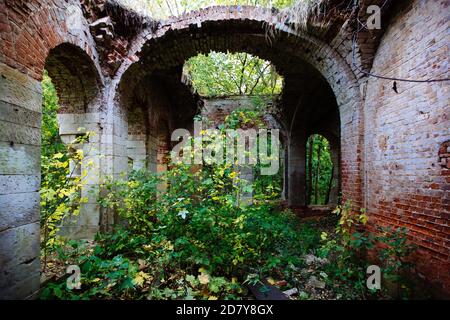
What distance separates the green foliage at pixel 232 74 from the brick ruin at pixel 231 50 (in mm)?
7239

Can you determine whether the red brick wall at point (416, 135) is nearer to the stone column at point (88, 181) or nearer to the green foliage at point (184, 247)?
the green foliage at point (184, 247)

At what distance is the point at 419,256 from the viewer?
328 centimetres

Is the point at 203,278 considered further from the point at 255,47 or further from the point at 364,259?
the point at 255,47

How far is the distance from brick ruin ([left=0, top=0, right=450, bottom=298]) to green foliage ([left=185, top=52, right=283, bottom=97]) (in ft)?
23.7

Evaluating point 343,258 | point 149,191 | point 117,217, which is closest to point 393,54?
point 343,258

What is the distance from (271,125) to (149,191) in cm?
768

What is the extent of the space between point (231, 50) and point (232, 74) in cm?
912

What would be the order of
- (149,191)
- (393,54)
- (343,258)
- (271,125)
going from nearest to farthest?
(393,54) < (343,258) < (149,191) < (271,125)

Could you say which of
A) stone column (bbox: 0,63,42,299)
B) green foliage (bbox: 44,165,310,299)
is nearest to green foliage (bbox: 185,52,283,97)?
green foliage (bbox: 44,165,310,299)

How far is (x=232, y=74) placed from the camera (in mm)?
14602

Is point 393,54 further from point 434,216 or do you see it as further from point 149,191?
point 149,191

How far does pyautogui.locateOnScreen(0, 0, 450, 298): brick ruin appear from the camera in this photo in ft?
9.41

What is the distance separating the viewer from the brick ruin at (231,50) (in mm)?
2867

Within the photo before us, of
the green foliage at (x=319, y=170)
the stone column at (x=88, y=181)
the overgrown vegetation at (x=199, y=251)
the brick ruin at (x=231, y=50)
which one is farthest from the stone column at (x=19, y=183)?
the green foliage at (x=319, y=170)
